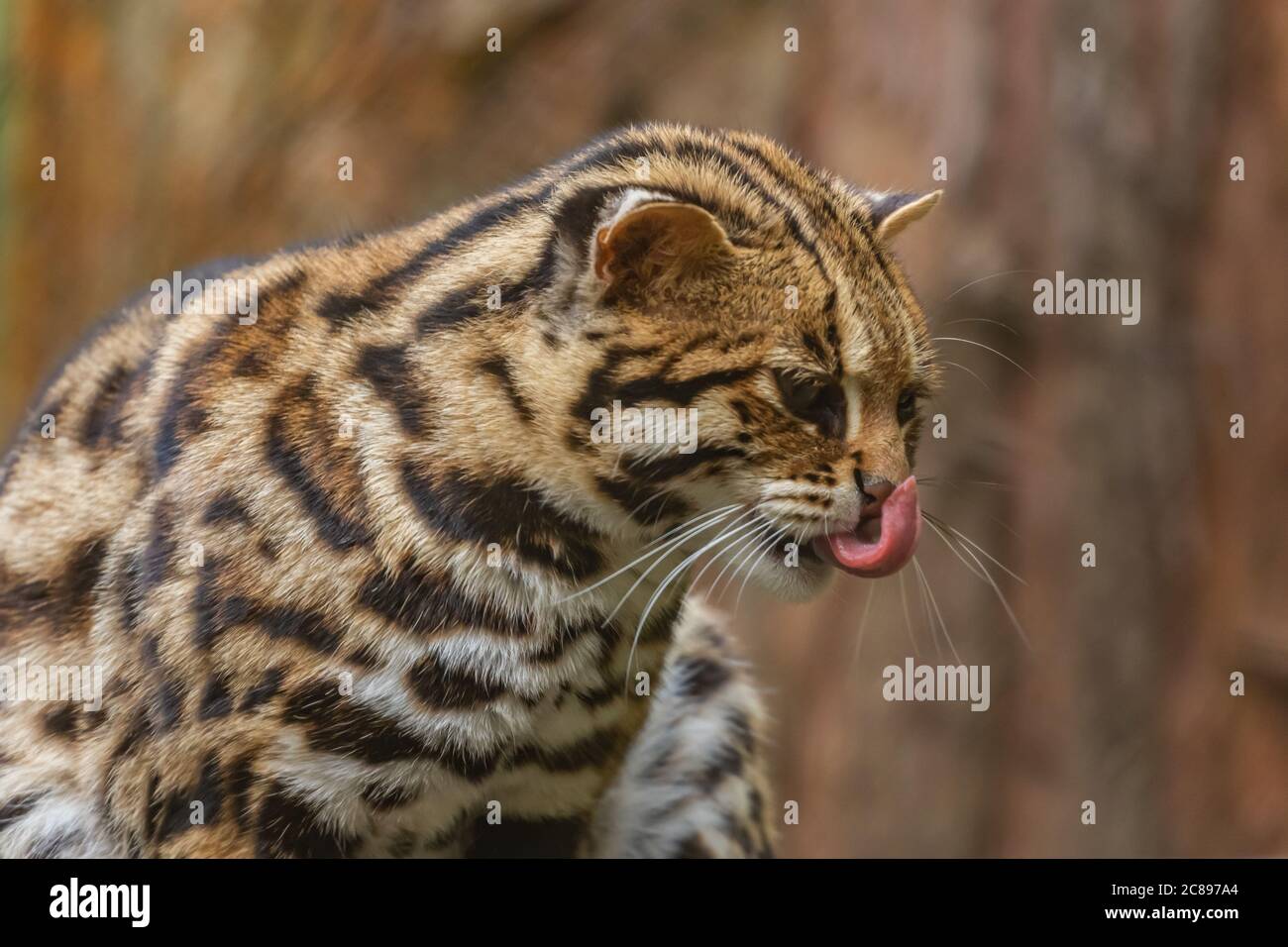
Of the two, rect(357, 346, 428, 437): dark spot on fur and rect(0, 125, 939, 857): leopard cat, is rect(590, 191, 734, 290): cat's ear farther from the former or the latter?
rect(357, 346, 428, 437): dark spot on fur

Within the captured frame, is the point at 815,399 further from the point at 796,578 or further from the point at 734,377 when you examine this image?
the point at 796,578

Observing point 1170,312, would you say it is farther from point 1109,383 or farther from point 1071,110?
point 1071,110

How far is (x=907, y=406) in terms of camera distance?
438 centimetres

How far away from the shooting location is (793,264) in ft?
13.9

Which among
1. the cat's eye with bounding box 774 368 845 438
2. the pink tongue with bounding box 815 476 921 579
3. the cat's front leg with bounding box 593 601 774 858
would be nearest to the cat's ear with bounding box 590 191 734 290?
the cat's eye with bounding box 774 368 845 438

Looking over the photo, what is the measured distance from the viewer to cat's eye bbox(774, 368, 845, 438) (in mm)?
4078

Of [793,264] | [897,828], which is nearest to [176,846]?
[793,264]

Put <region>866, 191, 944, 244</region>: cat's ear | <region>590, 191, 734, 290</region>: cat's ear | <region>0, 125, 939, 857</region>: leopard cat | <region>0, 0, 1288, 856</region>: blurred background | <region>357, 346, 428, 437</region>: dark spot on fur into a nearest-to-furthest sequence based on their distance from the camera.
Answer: <region>590, 191, 734, 290</region>: cat's ear
<region>0, 125, 939, 857</region>: leopard cat
<region>357, 346, 428, 437</region>: dark spot on fur
<region>866, 191, 944, 244</region>: cat's ear
<region>0, 0, 1288, 856</region>: blurred background

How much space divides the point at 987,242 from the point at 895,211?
425cm

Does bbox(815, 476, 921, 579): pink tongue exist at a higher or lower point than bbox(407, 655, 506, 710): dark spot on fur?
higher

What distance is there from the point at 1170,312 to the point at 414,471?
6046 mm

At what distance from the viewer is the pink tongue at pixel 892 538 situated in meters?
4.03

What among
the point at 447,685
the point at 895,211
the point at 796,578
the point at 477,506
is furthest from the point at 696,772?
the point at 895,211

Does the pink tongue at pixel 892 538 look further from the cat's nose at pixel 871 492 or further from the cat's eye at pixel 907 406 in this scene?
the cat's eye at pixel 907 406
